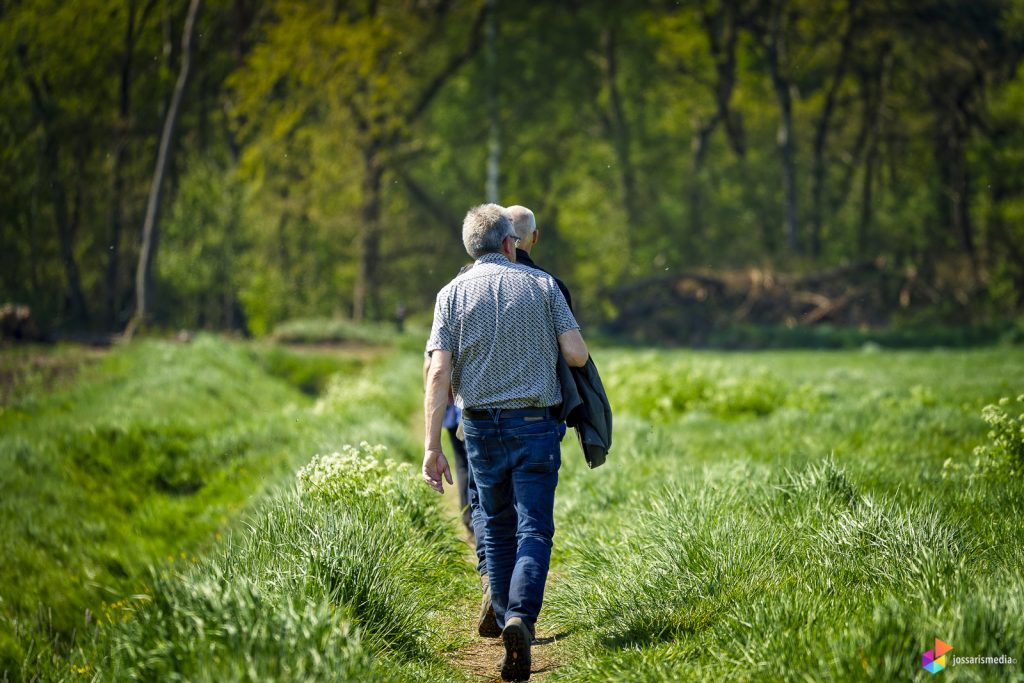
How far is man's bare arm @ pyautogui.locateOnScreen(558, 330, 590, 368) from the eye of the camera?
480 cm

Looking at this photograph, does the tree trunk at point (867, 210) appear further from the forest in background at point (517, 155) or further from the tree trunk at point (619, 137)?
the tree trunk at point (619, 137)

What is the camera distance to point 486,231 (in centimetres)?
499

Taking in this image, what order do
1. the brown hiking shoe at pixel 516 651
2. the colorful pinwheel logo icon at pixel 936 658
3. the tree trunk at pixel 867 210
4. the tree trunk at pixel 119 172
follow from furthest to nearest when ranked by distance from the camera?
1. the tree trunk at pixel 867 210
2. the tree trunk at pixel 119 172
3. the brown hiking shoe at pixel 516 651
4. the colorful pinwheel logo icon at pixel 936 658

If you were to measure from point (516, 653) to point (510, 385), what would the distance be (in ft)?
3.85

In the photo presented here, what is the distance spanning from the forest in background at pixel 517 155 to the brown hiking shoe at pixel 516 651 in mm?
23708

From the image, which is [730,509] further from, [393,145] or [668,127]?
[668,127]

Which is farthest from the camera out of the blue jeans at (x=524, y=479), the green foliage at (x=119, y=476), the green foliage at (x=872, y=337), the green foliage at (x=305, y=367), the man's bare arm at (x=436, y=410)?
the green foliage at (x=872, y=337)

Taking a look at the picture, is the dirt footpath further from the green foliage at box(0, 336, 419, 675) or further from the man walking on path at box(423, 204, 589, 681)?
the green foliage at box(0, 336, 419, 675)

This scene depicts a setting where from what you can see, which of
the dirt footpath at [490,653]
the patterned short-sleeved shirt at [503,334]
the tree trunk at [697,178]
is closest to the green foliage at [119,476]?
the dirt footpath at [490,653]

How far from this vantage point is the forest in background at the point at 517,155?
30.5m

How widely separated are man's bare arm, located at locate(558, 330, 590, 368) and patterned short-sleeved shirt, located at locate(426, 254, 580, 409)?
0.03m

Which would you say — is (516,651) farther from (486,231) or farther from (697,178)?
(697,178)

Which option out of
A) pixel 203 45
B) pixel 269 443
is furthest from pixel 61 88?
pixel 269 443

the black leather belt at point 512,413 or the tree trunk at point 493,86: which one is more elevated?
the tree trunk at point 493,86
